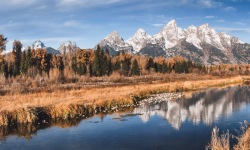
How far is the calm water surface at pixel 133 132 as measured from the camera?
67.4ft

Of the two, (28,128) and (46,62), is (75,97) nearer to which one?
(28,128)

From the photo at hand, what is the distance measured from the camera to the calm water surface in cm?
2055

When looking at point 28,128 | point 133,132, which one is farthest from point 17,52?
point 133,132

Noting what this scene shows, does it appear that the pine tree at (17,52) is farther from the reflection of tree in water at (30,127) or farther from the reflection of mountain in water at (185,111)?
the reflection of tree in water at (30,127)

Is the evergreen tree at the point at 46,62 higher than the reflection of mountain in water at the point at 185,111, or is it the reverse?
the evergreen tree at the point at 46,62

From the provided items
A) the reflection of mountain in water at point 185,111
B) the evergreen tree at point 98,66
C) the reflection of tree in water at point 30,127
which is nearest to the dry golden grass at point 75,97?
the reflection of tree in water at point 30,127

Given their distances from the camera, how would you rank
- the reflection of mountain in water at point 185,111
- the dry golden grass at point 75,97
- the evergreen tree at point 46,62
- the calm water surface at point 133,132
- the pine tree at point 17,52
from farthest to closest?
the evergreen tree at point 46,62, the pine tree at point 17,52, the dry golden grass at point 75,97, the reflection of mountain in water at point 185,111, the calm water surface at point 133,132

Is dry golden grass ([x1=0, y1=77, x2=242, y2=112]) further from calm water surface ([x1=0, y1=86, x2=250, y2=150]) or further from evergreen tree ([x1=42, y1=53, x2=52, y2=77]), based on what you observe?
evergreen tree ([x1=42, y1=53, x2=52, y2=77])

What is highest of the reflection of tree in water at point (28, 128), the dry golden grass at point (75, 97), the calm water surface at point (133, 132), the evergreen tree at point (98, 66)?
the evergreen tree at point (98, 66)

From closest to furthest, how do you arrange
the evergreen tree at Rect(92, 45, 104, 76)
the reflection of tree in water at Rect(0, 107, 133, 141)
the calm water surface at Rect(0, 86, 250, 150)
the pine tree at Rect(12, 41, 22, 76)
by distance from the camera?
the calm water surface at Rect(0, 86, 250, 150)
the reflection of tree in water at Rect(0, 107, 133, 141)
the evergreen tree at Rect(92, 45, 104, 76)
the pine tree at Rect(12, 41, 22, 76)

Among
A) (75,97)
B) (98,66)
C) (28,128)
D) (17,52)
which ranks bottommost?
(28,128)

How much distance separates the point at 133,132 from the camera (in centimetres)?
2448

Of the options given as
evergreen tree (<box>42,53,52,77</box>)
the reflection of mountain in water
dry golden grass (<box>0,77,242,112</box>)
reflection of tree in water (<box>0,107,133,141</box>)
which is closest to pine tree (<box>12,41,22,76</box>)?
evergreen tree (<box>42,53,52,77</box>)

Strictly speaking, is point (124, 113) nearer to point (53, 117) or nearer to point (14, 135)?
point (53, 117)
